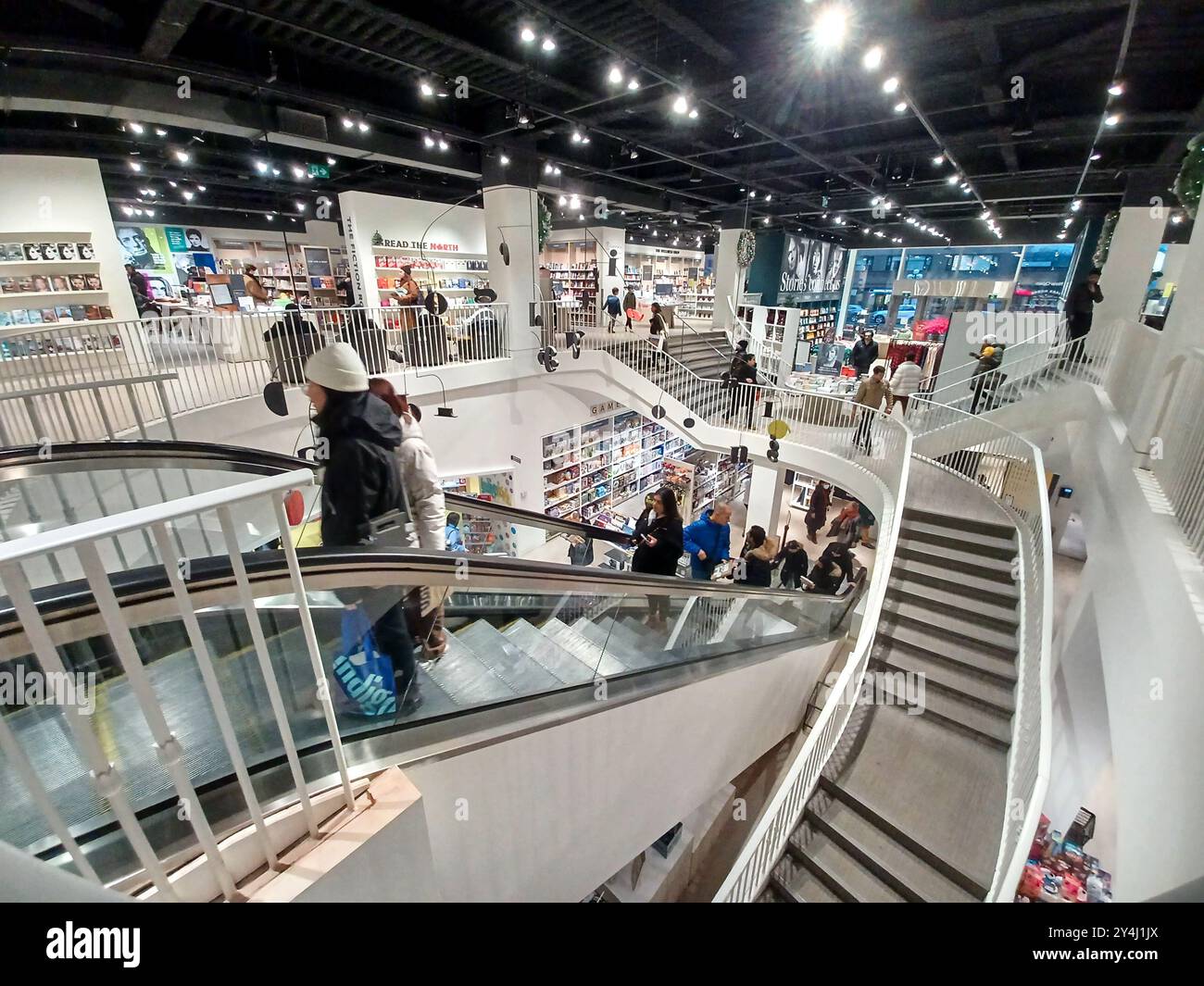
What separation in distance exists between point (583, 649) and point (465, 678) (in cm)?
109

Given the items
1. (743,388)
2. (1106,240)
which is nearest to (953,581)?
(743,388)

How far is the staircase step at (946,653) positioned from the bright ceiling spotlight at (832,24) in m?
5.80

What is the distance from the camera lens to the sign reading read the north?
9586 mm

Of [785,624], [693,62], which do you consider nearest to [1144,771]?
[785,624]

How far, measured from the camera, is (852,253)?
19531 millimetres

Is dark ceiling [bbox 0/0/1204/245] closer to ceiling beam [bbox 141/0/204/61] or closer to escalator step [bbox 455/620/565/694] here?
ceiling beam [bbox 141/0/204/61]

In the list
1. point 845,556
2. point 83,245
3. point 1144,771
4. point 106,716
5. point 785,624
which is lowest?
point 845,556

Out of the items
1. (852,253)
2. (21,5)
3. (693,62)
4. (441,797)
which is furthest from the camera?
(852,253)

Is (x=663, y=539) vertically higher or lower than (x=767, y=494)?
higher

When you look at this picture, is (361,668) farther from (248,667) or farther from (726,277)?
(726,277)

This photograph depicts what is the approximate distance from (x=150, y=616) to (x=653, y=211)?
47.7ft

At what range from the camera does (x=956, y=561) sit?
5.99 metres

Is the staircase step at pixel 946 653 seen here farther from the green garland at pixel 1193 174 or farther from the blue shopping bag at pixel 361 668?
the blue shopping bag at pixel 361 668

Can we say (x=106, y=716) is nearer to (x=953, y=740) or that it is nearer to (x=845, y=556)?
(x=953, y=740)
